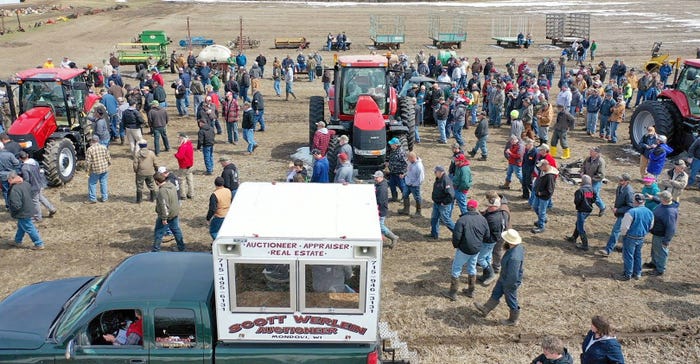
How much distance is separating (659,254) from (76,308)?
9151mm

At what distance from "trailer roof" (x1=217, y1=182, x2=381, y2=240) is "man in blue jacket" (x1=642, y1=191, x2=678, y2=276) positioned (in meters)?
5.53

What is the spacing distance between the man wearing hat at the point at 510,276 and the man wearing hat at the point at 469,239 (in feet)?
2.27

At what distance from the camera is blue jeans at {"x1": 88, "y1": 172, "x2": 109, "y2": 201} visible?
13.1m

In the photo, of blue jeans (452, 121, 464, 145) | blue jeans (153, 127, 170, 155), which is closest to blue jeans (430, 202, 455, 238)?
blue jeans (452, 121, 464, 145)

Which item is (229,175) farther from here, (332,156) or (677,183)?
(677,183)

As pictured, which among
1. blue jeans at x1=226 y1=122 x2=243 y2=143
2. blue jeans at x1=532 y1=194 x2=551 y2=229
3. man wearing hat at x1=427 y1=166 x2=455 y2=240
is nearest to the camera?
man wearing hat at x1=427 y1=166 x2=455 y2=240

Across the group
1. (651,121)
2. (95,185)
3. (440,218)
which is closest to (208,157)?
(95,185)

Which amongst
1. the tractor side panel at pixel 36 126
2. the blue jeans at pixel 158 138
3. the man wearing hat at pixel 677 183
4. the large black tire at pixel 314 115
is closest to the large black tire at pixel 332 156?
the large black tire at pixel 314 115

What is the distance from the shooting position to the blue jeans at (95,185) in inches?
516

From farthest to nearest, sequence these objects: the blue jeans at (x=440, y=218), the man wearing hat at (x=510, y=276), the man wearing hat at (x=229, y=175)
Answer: the man wearing hat at (x=229, y=175), the blue jeans at (x=440, y=218), the man wearing hat at (x=510, y=276)

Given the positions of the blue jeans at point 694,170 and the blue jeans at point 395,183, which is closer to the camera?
the blue jeans at point 395,183

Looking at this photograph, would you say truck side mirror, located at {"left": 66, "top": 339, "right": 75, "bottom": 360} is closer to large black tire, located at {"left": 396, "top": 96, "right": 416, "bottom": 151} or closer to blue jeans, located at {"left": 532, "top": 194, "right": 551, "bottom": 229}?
blue jeans, located at {"left": 532, "top": 194, "right": 551, "bottom": 229}

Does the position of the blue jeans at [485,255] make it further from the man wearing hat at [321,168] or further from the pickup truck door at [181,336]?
the pickup truck door at [181,336]

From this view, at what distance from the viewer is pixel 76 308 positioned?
6.59m
